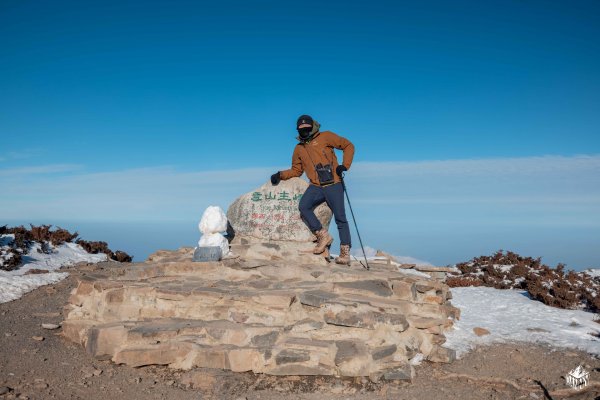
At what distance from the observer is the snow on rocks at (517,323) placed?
29.6ft

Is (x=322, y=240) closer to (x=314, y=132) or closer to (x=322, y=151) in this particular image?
(x=322, y=151)

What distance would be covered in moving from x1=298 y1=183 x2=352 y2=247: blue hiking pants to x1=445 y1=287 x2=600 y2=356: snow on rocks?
321cm

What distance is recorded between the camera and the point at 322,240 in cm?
1071

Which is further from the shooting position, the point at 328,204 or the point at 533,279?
the point at 533,279

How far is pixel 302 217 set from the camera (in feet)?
35.6

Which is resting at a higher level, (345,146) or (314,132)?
(314,132)

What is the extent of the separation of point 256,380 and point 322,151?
5216mm

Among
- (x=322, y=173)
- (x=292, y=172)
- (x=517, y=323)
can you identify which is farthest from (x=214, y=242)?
(x=517, y=323)

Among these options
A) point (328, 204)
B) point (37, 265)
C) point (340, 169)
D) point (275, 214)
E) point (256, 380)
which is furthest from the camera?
point (37, 265)

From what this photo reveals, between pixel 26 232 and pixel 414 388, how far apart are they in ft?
49.5

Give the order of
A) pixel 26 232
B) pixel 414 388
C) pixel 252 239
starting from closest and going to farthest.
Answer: pixel 414 388 → pixel 252 239 → pixel 26 232

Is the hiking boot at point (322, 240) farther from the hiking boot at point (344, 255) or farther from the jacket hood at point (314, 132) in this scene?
the jacket hood at point (314, 132)

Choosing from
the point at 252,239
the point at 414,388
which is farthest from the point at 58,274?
the point at 414,388

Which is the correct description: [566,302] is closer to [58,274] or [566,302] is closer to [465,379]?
[465,379]
